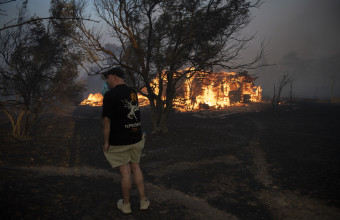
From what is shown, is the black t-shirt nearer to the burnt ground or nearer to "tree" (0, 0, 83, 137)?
the burnt ground

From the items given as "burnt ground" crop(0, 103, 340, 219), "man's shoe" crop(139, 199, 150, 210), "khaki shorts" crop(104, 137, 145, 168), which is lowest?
"burnt ground" crop(0, 103, 340, 219)

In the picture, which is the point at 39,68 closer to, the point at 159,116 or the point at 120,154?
the point at 159,116

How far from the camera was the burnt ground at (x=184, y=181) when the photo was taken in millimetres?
3393

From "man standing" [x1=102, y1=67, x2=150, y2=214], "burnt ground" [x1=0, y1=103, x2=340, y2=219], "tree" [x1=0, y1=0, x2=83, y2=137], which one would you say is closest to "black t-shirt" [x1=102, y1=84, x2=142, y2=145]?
"man standing" [x1=102, y1=67, x2=150, y2=214]

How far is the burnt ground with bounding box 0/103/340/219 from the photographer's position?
3.39 meters

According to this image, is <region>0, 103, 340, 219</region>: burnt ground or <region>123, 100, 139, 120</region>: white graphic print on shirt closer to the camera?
<region>123, 100, 139, 120</region>: white graphic print on shirt

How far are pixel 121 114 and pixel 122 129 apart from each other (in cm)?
23

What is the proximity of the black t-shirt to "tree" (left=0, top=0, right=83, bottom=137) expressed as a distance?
6603 millimetres

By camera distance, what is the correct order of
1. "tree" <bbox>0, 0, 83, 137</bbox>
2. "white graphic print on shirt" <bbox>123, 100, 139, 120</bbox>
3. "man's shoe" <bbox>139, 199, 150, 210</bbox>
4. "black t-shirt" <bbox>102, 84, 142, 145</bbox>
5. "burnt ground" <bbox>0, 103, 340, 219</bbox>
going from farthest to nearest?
1. "tree" <bbox>0, 0, 83, 137</bbox>
2. "burnt ground" <bbox>0, 103, 340, 219</bbox>
3. "man's shoe" <bbox>139, 199, 150, 210</bbox>
4. "white graphic print on shirt" <bbox>123, 100, 139, 120</bbox>
5. "black t-shirt" <bbox>102, 84, 142, 145</bbox>

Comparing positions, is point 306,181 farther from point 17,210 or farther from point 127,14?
point 127,14

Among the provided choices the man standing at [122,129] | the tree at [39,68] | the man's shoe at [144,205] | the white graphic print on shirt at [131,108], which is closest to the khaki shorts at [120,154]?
the man standing at [122,129]

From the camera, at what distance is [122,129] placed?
297cm

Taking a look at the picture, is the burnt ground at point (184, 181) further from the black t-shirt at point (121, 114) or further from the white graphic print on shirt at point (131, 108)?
the white graphic print on shirt at point (131, 108)

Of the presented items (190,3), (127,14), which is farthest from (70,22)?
(190,3)
